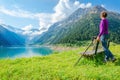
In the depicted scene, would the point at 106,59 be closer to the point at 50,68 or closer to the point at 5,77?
the point at 50,68

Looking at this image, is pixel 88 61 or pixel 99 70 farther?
pixel 88 61

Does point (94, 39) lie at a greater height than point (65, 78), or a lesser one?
greater

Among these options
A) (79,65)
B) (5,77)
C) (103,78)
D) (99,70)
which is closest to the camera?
(103,78)

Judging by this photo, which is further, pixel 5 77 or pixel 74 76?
pixel 5 77

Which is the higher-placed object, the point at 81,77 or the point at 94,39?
the point at 94,39

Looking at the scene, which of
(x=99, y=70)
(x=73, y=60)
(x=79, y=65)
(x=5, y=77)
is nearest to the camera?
(x=99, y=70)

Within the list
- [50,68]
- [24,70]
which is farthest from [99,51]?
[24,70]

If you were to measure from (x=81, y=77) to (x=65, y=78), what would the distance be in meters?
1.01

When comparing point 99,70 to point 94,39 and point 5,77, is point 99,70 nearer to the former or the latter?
point 94,39

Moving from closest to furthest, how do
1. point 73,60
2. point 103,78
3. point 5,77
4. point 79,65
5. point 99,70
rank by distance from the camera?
point 103,78 < point 99,70 < point 5,77 < point 79,65 < point 73,60

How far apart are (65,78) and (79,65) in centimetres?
346

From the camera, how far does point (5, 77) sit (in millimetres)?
16766

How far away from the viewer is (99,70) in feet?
50.8

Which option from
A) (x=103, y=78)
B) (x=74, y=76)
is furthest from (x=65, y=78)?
(x=103, y=78)
